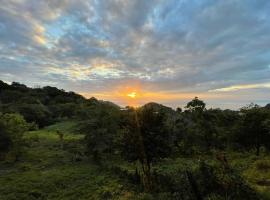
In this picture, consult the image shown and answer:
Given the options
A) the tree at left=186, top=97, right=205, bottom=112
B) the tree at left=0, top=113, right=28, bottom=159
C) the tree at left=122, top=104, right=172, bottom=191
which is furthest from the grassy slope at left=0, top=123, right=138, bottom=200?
the tree at left=186, top=97, right=205, bottom=112

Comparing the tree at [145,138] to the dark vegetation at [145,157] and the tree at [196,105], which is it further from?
the tree at [196,105]

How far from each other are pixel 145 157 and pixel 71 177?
22.4 feet

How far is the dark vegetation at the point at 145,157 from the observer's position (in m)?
16.3

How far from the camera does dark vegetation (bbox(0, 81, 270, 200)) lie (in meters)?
16.3

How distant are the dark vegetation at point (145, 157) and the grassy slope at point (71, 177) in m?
0.06

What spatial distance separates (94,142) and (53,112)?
54861 millimetres

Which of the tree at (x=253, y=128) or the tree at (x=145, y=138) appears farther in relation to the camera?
the tree at (x=253, y=128)

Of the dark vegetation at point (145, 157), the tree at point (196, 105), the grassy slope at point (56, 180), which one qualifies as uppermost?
the tree at point (196, 105)

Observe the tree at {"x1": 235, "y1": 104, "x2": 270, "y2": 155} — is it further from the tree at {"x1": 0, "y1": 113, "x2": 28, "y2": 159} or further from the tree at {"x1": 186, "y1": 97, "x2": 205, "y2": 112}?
the tree at {"x1": 0, "y1": 113, "x2": 28, "y2": 159}

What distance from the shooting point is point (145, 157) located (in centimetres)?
1975

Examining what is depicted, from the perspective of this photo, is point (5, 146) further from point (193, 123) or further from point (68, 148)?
point (193, 123)

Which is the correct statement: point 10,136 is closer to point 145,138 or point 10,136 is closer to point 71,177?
point 71,177

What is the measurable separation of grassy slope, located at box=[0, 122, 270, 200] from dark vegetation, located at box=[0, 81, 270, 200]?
0.20ft

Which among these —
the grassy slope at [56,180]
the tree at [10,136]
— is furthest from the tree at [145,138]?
the tree at [10,136]
